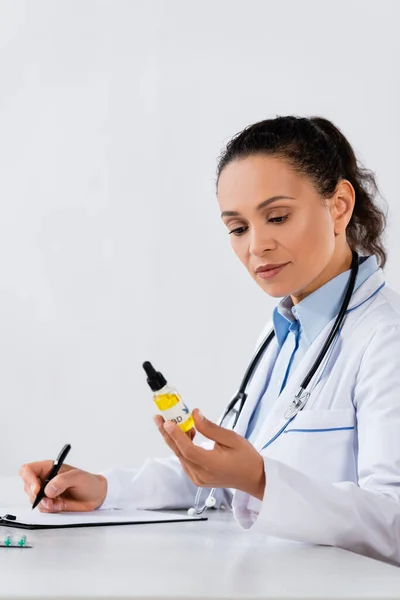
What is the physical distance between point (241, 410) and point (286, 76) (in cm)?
245

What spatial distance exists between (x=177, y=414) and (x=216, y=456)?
9 centimetres

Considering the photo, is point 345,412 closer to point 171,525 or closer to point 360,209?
point 171,525

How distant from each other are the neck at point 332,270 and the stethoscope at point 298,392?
15mm

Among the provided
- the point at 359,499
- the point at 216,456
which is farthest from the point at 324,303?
the point at 216,456

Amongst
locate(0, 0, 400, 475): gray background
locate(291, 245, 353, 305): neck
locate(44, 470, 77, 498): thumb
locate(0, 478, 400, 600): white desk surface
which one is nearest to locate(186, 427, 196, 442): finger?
locate(0, 478, 400, 600): white desk surface

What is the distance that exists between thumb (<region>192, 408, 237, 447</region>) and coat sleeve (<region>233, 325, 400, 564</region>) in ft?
0.33

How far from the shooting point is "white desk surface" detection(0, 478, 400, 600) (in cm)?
83

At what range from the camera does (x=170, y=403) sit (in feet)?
3.82

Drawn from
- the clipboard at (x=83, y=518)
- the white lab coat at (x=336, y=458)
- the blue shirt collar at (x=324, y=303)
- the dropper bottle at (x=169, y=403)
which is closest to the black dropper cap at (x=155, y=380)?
the dropper bottle at (x=169, y=403)

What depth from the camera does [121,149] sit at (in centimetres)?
401

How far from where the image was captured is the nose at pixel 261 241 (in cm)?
153

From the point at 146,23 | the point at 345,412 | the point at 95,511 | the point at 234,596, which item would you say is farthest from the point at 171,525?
the point at 146,23

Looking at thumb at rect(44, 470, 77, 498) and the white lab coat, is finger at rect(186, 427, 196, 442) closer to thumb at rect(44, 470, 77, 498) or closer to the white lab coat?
the white lab coat

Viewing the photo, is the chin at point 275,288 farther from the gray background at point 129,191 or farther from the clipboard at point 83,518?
the gray background at point 129,191
